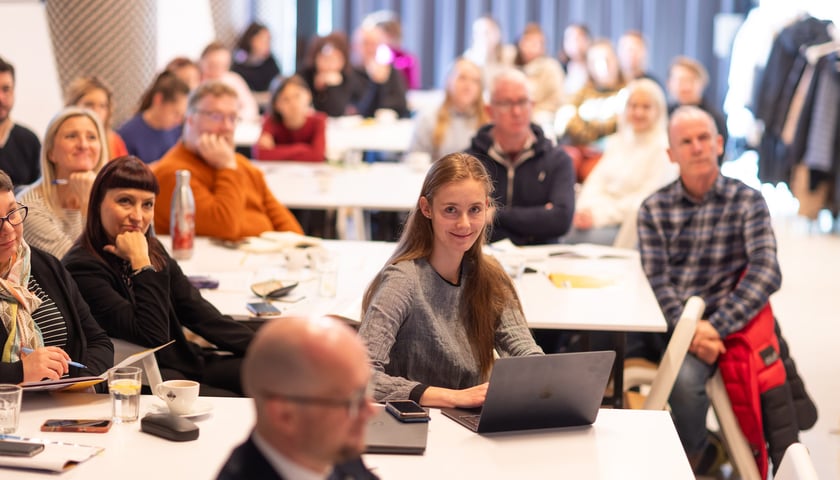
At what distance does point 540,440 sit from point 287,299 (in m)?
1.38

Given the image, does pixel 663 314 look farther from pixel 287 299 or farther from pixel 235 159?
pixel 235 159

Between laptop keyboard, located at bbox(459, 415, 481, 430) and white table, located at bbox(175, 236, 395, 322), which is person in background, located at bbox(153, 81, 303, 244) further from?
laptop keyboard, located at bbox(459, 415, 481, 430)

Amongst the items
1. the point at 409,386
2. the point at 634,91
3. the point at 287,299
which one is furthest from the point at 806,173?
the point at 409,386

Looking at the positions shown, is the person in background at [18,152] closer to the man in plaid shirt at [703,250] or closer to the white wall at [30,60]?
the white wall at [30,60]

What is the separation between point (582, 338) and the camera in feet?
11.8

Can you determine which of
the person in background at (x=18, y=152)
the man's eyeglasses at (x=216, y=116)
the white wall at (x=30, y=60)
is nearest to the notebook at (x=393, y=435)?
the man's eyeglasses at (x=216, y=116)

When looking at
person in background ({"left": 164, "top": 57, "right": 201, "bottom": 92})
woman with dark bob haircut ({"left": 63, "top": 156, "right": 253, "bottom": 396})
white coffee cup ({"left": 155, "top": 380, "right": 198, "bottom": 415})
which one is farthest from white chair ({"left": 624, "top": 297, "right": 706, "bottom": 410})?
person in background ({"left": 164, "top": 57, "right": 201, "bottom": 92})

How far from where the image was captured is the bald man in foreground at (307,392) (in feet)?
4.04

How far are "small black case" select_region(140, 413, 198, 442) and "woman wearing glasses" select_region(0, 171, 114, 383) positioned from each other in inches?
11.5

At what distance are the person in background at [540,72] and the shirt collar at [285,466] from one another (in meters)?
8.48

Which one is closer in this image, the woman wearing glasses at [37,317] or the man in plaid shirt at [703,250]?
the woman wearing glasses at [37,317]

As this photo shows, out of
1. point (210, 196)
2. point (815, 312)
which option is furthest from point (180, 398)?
point (815, 312)

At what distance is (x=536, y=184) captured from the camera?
15.9ft

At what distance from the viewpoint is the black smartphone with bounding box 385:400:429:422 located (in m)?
2.30
